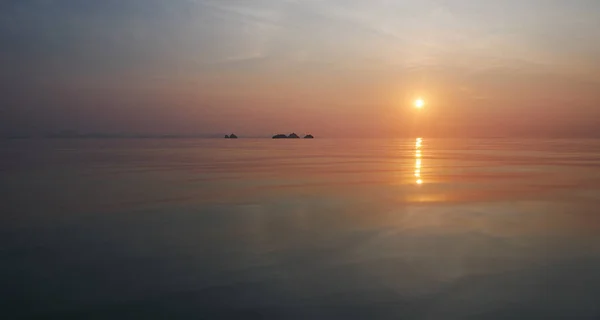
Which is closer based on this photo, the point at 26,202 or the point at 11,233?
the point at 11,233

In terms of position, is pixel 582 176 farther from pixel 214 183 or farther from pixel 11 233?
pixel 11 233

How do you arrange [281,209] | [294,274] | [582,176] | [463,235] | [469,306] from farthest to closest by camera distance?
[582,176] → [281,209] → [463,235] → [294,274] → [469,306]

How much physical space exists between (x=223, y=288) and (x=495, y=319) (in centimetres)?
417

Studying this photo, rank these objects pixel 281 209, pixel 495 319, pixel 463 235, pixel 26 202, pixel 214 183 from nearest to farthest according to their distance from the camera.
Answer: pixel 495 319 → pixel 463 235 → pixel 281 209 → pixel 26 202 → pixel 214 183

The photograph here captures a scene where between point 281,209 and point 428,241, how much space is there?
518 centimetres

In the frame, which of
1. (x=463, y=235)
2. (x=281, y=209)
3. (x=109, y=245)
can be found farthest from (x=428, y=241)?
(x=109, y=245)

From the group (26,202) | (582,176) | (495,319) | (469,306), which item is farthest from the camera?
(582,176)

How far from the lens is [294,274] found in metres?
7.81

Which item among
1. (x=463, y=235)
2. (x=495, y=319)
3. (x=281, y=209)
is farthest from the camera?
(x=281, y=209)

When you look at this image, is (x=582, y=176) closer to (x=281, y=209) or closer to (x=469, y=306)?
(x=281, y=209)

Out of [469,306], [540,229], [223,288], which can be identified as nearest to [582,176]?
[540,229]

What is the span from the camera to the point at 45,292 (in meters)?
6.94

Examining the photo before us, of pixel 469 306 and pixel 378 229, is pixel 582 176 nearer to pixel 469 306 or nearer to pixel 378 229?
pixel 378 229

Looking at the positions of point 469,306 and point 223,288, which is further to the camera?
point 223,288
